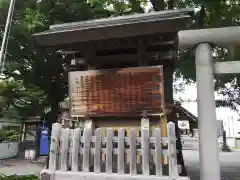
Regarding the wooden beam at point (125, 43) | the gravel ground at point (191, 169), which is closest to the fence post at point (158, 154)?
the wooden beam at point (125, 43)

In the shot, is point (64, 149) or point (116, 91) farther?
point (116, 91)

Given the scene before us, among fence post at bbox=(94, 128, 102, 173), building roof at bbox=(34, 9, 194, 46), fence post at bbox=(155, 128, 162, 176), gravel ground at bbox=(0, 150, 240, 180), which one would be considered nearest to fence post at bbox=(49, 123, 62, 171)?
fence post at bbox=(94, 128, 102, 173)

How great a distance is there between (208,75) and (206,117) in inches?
28.5

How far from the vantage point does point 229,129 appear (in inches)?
1693

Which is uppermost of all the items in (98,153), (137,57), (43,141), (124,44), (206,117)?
(124,44)

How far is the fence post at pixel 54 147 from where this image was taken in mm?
4590

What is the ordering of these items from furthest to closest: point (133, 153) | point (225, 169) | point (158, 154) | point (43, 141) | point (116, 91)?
point (43, 141)
point (225, 169)
point (116, 91)
point (133, 153)
point (158, 154)

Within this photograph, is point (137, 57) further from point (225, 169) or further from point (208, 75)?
point (225, 169)

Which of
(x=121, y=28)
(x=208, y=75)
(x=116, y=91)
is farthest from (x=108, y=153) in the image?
(x=121, y=28)

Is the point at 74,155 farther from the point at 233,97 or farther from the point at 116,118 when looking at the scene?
the point at 233,97

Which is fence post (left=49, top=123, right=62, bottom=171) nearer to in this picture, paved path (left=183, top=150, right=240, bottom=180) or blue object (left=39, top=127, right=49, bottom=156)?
paved path (left=183, top=150, right=240, bottom=180)

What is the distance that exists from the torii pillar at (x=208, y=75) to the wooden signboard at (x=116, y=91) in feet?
4.00

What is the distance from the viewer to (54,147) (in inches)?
181

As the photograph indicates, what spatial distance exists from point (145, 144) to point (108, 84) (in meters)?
2.13
